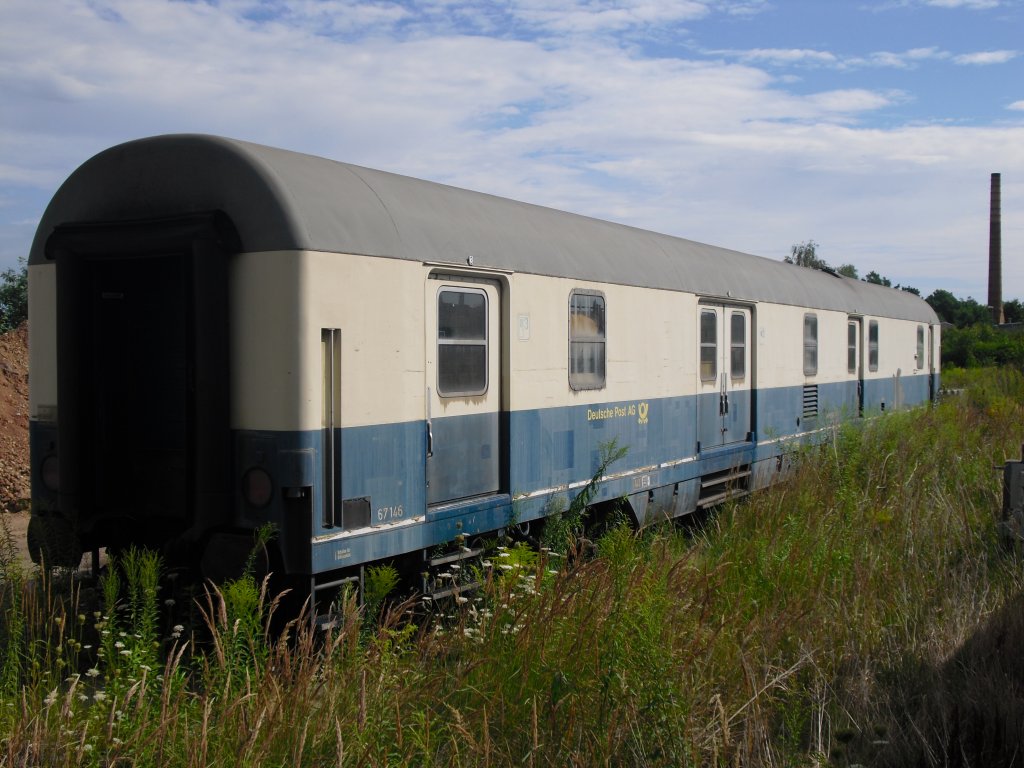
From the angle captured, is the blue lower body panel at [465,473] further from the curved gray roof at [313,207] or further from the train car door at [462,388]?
the curved gray roof at [313,207]

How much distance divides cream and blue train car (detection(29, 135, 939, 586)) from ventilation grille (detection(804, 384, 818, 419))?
5.23 metres

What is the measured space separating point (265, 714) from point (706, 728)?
168cm

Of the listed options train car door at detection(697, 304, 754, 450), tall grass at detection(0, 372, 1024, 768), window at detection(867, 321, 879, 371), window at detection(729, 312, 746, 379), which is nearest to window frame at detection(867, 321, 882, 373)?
window at detection(867, 321, 879, 371)

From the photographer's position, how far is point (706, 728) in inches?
155

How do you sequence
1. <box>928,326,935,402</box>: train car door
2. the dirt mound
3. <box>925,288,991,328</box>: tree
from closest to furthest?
the dirt mound < <box>928,326,935,402</box>: train car door < <box>925,288,991,328</box>: tree

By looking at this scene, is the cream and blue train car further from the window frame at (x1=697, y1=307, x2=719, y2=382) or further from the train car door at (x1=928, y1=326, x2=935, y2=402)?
the train car door at (x1=928, y1=326, x2=935, y2=402)

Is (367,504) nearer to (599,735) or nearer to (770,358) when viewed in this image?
(599,735)

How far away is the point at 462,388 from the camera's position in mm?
6660

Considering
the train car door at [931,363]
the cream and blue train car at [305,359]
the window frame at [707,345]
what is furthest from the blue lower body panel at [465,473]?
the train car door at [931,363]

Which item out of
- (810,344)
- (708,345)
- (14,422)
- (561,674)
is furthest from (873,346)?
(561,674)

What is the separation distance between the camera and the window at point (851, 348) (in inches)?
591

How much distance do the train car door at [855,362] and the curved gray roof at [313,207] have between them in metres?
7.89

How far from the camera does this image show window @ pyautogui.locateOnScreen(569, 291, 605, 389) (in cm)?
792

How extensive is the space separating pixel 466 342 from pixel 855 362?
10236mm
